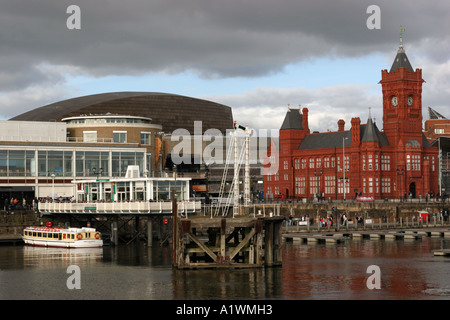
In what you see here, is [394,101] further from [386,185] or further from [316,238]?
[316,238]

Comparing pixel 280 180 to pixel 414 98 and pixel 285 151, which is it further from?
pixel 414 98

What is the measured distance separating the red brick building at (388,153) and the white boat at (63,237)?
6909cm

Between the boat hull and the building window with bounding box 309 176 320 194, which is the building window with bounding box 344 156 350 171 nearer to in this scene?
the building window with bounding box 309 176 320 194

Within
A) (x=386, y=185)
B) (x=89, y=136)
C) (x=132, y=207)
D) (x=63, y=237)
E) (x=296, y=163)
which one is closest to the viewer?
(x=132, y=207)

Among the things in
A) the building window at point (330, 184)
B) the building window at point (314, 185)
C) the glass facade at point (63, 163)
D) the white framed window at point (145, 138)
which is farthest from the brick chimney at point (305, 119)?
the glass facade at point (63, 163)

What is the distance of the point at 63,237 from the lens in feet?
275

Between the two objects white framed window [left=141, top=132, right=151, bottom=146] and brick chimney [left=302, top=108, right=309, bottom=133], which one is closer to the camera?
white framed window [left=141, top=132, right=151, bottom=146]

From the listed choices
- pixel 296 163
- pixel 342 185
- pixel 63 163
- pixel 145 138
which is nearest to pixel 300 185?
pixel 296 163

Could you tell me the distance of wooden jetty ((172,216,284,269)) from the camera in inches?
2292

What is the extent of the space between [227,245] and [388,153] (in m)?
91.5

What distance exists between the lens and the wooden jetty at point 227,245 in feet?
191

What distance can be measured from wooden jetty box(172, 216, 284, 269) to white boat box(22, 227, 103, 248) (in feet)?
71.4

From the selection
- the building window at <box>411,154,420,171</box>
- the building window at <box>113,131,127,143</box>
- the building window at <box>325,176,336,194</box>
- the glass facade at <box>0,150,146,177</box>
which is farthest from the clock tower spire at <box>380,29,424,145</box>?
the glass facade at <box>0,150,146,177</box>
